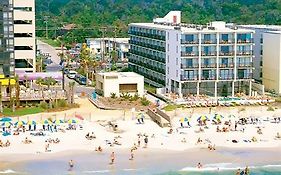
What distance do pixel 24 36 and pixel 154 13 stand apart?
105 metres

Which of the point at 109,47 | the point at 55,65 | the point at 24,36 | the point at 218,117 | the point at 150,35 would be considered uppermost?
the point at 150,35

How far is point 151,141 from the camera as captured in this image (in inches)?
2130

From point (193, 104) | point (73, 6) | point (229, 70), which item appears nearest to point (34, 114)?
point (193, 104)

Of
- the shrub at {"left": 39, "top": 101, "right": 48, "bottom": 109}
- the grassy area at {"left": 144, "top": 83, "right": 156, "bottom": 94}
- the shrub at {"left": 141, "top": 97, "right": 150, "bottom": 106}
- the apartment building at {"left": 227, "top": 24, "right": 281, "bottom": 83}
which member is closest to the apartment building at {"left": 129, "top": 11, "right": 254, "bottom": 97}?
the grassy area at {"left": 144, "top": 83, "right": 156, "bottom": 94}

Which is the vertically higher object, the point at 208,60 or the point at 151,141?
the point at 208,60

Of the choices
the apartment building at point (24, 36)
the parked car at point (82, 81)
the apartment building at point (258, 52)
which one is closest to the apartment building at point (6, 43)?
the apartment building at point (24, 36)

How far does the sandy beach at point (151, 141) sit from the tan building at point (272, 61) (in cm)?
1170

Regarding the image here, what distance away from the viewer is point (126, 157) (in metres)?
49.5

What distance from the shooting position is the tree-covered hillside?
15612 centimetres

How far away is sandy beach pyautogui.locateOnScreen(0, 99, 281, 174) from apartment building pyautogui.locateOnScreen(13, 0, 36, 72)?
19076mm

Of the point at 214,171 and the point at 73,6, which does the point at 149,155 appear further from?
the point at 73,6

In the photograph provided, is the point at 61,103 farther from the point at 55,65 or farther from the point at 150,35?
the point at 55,65

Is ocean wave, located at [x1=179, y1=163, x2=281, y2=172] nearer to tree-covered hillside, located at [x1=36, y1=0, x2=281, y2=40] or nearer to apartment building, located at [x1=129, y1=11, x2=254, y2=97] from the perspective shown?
apartment building, located at [x1=129, y1=11, x2=254, y2=97]

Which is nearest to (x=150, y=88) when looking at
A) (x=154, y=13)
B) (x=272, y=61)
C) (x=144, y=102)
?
(x=144, y=102)
